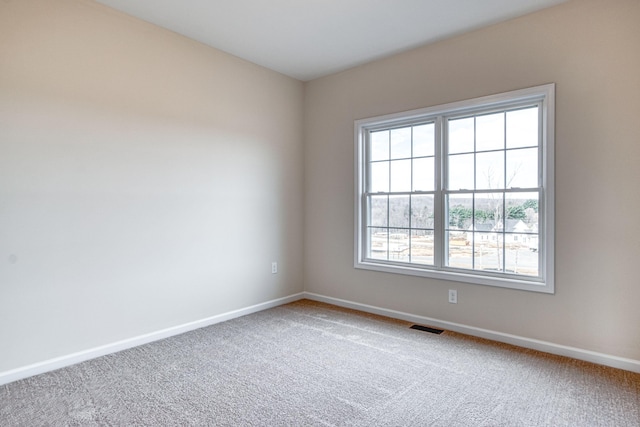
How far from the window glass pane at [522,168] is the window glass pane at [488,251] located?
495mm

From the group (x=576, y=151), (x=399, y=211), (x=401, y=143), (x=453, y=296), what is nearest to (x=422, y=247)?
(x=399, y=211)

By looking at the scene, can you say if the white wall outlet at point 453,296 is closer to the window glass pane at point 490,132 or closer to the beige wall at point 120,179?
the window glass pane at point 490,132

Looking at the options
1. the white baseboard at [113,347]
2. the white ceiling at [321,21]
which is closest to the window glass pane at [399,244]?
the white baseboard at [113,347]

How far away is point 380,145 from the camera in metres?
4.07

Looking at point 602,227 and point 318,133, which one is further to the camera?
point 318,133

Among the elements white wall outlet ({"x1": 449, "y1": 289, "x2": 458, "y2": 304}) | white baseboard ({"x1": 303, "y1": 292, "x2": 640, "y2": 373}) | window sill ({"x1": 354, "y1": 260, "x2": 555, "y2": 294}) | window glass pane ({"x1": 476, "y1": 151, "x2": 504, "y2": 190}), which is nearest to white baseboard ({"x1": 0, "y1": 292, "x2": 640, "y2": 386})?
white baseboard ({"x1": 303, "y1": 292, "x2": 640, "y2": 373})

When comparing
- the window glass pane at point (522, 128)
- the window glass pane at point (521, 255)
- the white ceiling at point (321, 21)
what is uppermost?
the white ceiling at point (321, 21)

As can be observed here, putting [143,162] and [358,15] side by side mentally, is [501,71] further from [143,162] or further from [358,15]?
[143,162]

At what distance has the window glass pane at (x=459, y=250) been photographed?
11.3 feet

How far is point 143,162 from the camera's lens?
3.12 m

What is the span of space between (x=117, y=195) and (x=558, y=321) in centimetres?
371

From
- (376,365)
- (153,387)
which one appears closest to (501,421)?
(376,365)

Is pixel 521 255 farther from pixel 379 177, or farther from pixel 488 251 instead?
pixel 379 177

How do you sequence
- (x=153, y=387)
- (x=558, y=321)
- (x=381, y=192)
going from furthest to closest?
(x=381, y=192)
(x=558, y=321)
(x=153, y=387)
